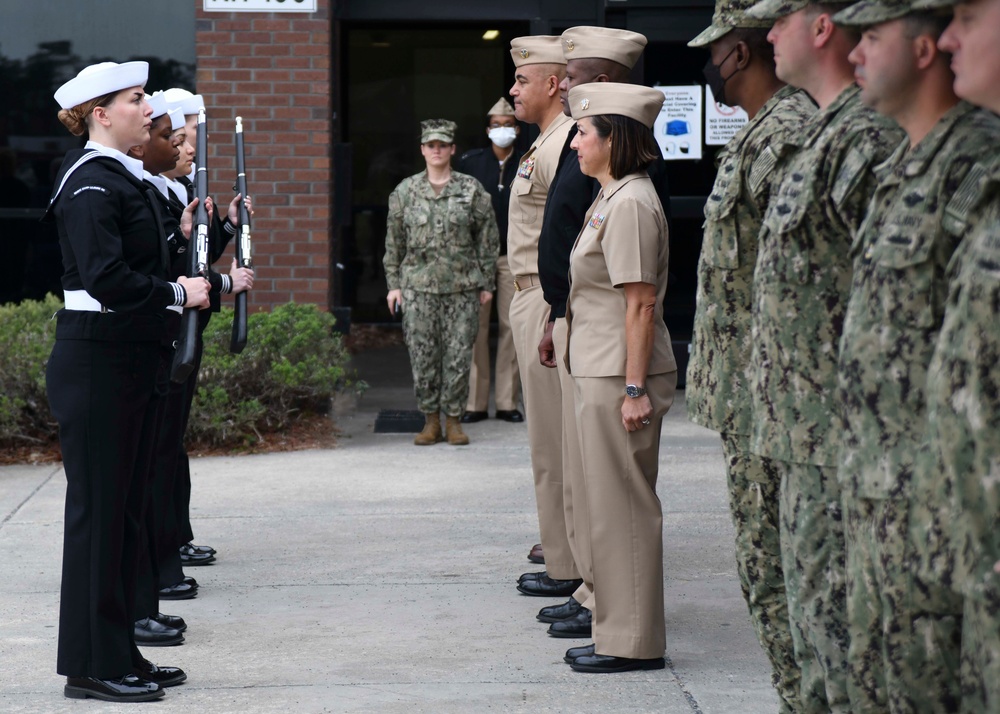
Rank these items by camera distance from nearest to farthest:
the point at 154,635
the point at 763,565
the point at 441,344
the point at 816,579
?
the point at 816,579 → the point at 763,565 → the point at 154,635 → the point at 441,344

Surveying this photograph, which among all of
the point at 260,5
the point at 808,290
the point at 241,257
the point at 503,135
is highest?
the point at 260,5

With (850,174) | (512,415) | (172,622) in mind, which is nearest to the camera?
(850,174)

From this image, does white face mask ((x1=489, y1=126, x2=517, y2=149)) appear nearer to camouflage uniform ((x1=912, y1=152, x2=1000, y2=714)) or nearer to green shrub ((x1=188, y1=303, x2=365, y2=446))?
green shrub ((x1=188, y1=303, x2=365, y2=446))

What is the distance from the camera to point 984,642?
80.7 inches

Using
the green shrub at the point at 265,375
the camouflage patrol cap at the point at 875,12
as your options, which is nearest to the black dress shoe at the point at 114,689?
the camouflage patrol cap at the point at 875,12

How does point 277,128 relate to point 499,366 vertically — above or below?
above

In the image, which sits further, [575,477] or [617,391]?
[575,477]

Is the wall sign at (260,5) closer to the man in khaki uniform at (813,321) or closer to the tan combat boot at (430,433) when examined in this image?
the tan combat boot at (430,433)

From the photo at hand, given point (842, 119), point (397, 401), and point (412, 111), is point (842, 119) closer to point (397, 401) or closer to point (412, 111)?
point (397, 401)

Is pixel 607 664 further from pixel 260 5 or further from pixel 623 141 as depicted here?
pixel 260 5

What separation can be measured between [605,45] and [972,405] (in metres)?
3.12

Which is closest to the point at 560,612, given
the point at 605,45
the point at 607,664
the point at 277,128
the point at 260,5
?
the point at 607,664

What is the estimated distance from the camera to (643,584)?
4.36m

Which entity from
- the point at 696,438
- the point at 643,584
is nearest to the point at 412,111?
the point at 696,438
